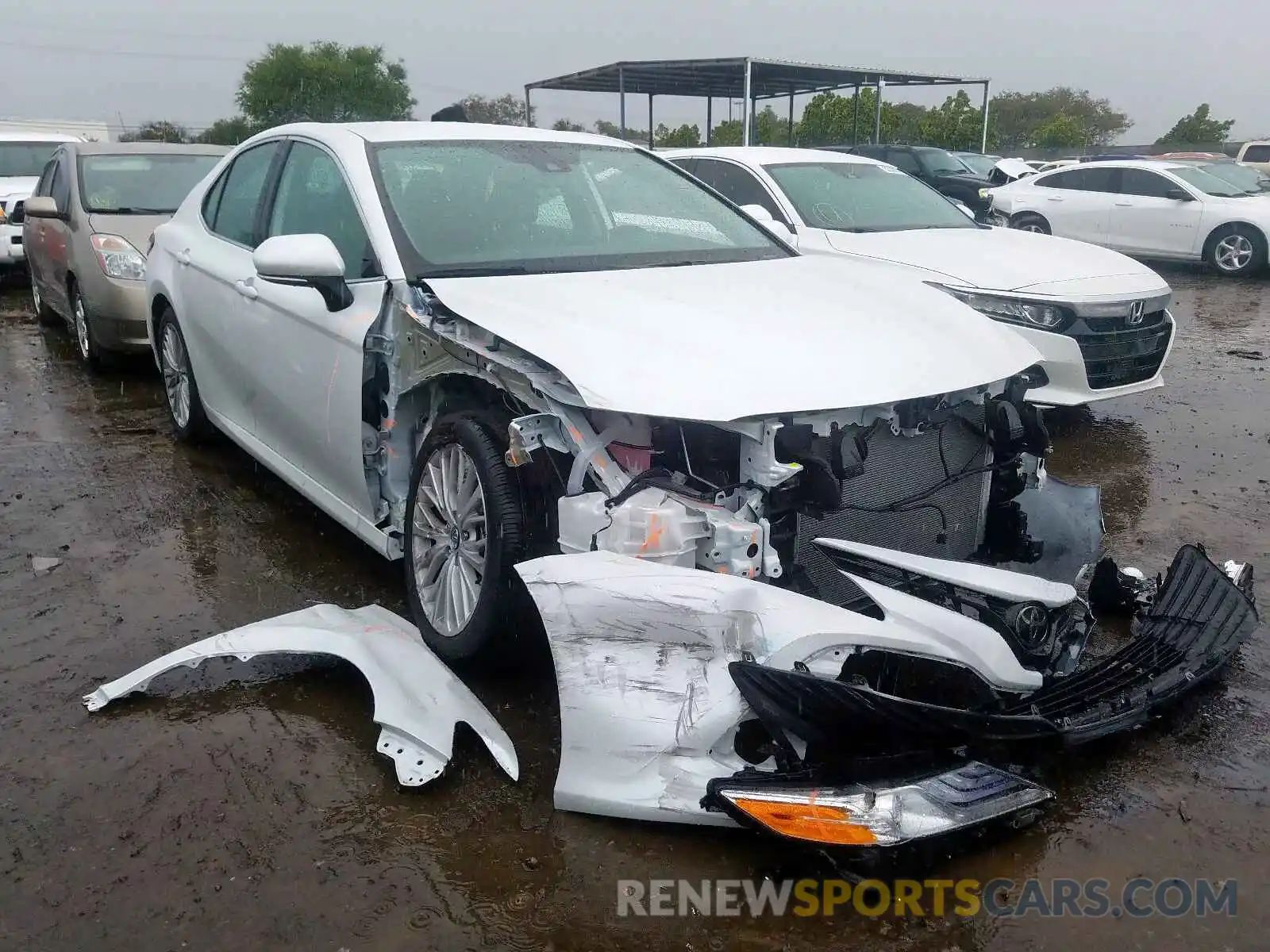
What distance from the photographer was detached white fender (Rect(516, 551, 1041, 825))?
2.32 m

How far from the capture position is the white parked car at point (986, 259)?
5.76 metres

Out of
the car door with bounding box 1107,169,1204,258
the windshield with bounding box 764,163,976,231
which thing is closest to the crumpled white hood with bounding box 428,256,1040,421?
the windshield with bounding box 764,163,976,231

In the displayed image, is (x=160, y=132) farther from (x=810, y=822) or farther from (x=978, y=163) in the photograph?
(x=810, y=822)

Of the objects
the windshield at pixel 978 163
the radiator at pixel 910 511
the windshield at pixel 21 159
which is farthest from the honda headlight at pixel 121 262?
the windshield at pixel 978 163

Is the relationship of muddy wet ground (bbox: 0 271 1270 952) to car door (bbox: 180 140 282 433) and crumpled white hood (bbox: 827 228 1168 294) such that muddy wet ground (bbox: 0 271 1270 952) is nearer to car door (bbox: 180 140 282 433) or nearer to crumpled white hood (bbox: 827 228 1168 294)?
car door (bbox: 180 140 282 433)

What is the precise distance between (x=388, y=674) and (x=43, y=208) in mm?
6029

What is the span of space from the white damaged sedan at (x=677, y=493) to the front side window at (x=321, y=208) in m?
0.02

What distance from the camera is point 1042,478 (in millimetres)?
3436

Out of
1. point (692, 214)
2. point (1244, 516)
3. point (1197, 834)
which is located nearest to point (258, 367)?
point (692, 214)

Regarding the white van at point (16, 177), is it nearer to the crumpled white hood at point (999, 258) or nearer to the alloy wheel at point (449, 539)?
the crumpled white hood at point (999, 258)

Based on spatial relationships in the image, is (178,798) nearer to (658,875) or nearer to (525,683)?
(525,683)

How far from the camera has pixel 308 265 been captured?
3.35m

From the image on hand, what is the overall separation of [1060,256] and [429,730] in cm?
522

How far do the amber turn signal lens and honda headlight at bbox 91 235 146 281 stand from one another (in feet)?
20.9
